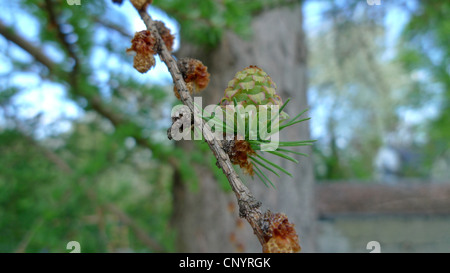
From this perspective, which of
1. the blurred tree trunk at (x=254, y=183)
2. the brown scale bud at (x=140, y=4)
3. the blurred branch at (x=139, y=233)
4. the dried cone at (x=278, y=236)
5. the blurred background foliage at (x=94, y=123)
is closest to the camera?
the dried cone at (x=278, y=236)

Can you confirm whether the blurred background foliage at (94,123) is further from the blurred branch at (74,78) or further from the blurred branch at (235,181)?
the blurred branch at (235,181)

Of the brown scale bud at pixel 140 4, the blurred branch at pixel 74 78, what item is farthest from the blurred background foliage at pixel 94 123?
the brown scale bud at pixel 140 4

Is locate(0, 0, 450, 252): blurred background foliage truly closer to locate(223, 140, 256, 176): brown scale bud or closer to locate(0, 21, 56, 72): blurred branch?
locate(0, 21, 56, 72): blurred branch

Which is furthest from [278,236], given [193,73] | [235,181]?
[193,73]

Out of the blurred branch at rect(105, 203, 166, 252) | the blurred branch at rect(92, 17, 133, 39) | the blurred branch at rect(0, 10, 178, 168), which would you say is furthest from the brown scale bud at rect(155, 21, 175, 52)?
the blurred branch at rect(105, 203, 166, 252)
